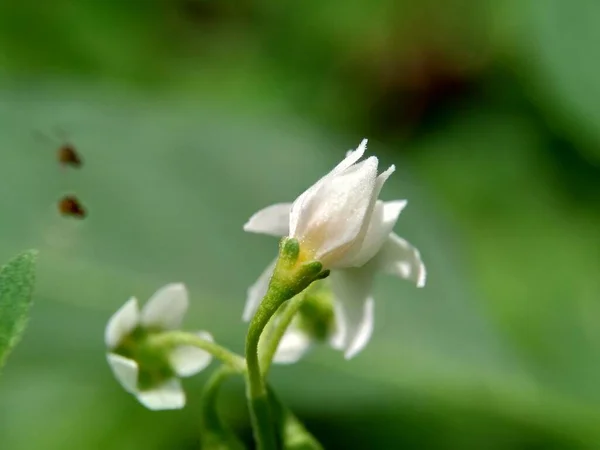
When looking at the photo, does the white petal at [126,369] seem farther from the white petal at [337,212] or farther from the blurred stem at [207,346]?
the white petal at [337,212]

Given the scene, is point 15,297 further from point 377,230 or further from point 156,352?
point 377,230

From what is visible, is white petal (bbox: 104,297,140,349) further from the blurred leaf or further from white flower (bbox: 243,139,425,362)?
the blurred leaf

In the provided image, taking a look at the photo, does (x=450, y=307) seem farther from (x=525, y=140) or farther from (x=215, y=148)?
(x=525, y=140)

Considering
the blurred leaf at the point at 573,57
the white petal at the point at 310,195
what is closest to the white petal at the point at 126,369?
the white petal at the point at 310,195

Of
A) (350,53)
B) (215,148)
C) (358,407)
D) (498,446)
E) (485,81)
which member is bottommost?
(498,446)

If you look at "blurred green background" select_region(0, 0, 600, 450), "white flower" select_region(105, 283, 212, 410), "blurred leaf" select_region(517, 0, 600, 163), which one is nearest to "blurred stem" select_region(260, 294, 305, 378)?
"white flower" select_region(105, 283, 212, 410)

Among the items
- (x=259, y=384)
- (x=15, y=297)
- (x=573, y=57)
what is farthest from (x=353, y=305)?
(x=573, y=57)

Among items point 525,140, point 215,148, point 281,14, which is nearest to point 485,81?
point 525,140
